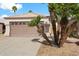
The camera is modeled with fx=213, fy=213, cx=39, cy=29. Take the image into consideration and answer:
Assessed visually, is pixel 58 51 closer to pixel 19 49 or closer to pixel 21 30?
pixel 19 49

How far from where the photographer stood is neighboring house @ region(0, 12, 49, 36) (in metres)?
19.1

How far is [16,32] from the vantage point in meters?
20.3

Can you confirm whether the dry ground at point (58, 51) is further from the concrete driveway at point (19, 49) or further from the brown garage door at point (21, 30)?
the brown garage door at point (21, 30)

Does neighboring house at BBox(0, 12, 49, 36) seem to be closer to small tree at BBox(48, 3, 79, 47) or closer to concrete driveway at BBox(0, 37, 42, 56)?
concrete driveway at BBox(0, 37, 42, 56)

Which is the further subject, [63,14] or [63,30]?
[63,30]

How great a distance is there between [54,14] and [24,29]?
662 centimetres

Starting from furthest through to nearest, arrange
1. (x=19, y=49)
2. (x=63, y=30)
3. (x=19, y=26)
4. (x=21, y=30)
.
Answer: (x=19, y=26) → (x=21, y=30) → (x=63, y=30) → (x=19, y=49)

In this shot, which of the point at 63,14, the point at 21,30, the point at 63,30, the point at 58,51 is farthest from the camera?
the point at 21,30

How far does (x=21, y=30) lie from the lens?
65.2 feet

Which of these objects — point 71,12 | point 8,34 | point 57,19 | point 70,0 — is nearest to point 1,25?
point 8,34

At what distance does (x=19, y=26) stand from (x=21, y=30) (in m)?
0.63

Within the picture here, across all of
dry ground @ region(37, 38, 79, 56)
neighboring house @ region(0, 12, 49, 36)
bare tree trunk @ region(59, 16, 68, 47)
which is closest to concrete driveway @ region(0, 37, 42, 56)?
dry ground @ region(37, 38, 79, 56)

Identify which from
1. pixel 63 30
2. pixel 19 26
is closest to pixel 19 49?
pixel 63 30

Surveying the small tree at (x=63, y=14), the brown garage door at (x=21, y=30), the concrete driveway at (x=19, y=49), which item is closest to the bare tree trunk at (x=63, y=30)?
the small tree at (x=63, y=14)
